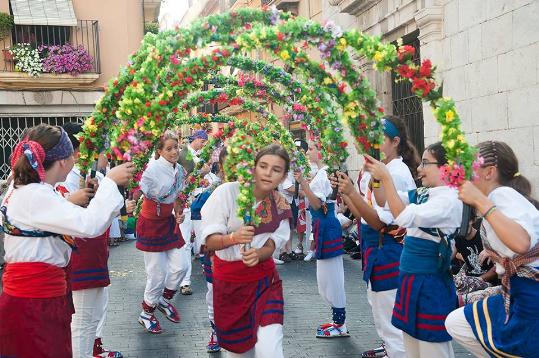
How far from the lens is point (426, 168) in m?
4.41

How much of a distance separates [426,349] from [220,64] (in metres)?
2.48

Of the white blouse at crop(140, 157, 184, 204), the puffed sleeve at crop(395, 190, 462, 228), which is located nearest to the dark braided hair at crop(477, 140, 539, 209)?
the puffed sleeve at crop(395, 190, 462, 228)

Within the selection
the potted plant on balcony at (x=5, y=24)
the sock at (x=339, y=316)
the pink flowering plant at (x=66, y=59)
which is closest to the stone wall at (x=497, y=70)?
the sock at (x=339, y=316)

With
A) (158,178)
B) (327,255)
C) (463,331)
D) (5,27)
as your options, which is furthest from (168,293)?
(5,27)

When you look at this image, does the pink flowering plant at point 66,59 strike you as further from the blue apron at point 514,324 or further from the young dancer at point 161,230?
the blue apron at point 514,324

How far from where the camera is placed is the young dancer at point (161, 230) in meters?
7.20

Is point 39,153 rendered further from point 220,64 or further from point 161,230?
point 161,230

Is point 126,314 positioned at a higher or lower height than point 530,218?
lower

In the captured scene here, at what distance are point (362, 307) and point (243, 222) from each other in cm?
394

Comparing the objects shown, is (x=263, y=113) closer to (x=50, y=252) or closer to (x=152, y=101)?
(x=152, y=101)

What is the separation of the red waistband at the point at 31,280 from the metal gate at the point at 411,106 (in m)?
8.93

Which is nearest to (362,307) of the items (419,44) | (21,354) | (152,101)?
(152,101)

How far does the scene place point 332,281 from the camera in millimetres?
6887

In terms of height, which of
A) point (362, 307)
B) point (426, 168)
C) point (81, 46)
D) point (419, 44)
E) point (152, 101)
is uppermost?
point (81, 46)
